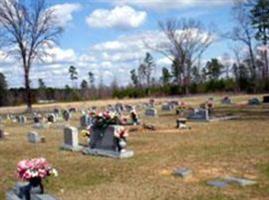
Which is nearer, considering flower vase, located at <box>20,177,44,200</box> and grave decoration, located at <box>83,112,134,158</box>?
flower vase, located at <box>20,177,44,200</box>

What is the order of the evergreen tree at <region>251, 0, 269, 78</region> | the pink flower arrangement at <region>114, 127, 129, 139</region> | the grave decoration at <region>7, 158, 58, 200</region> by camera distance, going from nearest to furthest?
1. the grave decoration at <region>7, 158, 58, 200</region>
2. the pink flower arrangement at <region>114, 127, 129, 139</region>
3. the evergreen tree at <region>251, 0, 269, 78</region>

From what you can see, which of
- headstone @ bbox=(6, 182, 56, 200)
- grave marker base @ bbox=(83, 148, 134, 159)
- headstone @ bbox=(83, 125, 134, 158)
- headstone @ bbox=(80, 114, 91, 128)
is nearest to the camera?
headstone @ bbox=(6, 182, 56, 200)

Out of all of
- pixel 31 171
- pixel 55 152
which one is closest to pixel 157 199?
pixel 31 171

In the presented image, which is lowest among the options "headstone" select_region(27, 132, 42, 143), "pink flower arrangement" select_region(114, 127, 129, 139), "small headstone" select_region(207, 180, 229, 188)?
"small headstone" select_region(207, 180, 229, 188)

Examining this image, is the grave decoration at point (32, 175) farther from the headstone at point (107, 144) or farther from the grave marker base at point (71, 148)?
the grave marker base at point (71, 148)

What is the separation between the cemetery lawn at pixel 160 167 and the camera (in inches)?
415

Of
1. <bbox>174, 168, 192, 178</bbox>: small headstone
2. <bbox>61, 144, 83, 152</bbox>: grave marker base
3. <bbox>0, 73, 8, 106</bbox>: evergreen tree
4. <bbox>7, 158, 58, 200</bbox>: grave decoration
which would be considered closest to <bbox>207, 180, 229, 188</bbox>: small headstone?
<bbox>174, 168, 192, 178</bbox>: small headstone

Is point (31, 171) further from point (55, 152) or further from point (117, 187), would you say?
point (55, 152)

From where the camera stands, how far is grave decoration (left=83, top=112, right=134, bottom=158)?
1575 centimetres

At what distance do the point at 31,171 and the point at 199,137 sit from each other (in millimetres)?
12251

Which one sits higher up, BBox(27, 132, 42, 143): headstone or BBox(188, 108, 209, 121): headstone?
BBox(188, 108, 209, 121): headstone

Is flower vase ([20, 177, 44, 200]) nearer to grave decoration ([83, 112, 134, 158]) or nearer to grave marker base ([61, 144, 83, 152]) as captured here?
grave decoration ([83, 112, 134, 158])

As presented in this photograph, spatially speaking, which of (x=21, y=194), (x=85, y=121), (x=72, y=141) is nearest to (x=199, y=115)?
(x=85, y=121)

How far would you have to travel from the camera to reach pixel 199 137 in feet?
65.0
